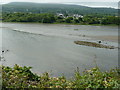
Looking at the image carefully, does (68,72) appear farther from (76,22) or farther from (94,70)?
(76,22)

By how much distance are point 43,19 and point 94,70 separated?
157 feet

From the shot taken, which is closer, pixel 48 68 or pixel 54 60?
pixel 48 68

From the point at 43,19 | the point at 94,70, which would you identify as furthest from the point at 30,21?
the point at 94,70

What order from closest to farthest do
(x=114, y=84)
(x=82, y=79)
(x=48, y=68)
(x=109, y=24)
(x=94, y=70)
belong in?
(x=114, y=84), (x=82, y=79), (x=94, y=70), (x=48, y=68), (x=109, y=24)

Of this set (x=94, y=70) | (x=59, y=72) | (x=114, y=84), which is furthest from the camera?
(x=59, y=72)

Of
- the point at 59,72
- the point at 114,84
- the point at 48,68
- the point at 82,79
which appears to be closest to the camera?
the point at 114,84

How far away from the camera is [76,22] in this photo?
52812mm

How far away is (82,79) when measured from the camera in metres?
4.21

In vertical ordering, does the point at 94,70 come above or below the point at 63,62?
above

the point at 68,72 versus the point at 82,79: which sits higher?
the point at 82,79

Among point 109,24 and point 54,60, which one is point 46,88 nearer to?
point 54,60

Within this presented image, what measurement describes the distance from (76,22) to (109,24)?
30.5 ft

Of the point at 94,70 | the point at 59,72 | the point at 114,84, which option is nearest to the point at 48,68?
the point at 59,72

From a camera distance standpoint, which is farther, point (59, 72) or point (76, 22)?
point (76, 22)
